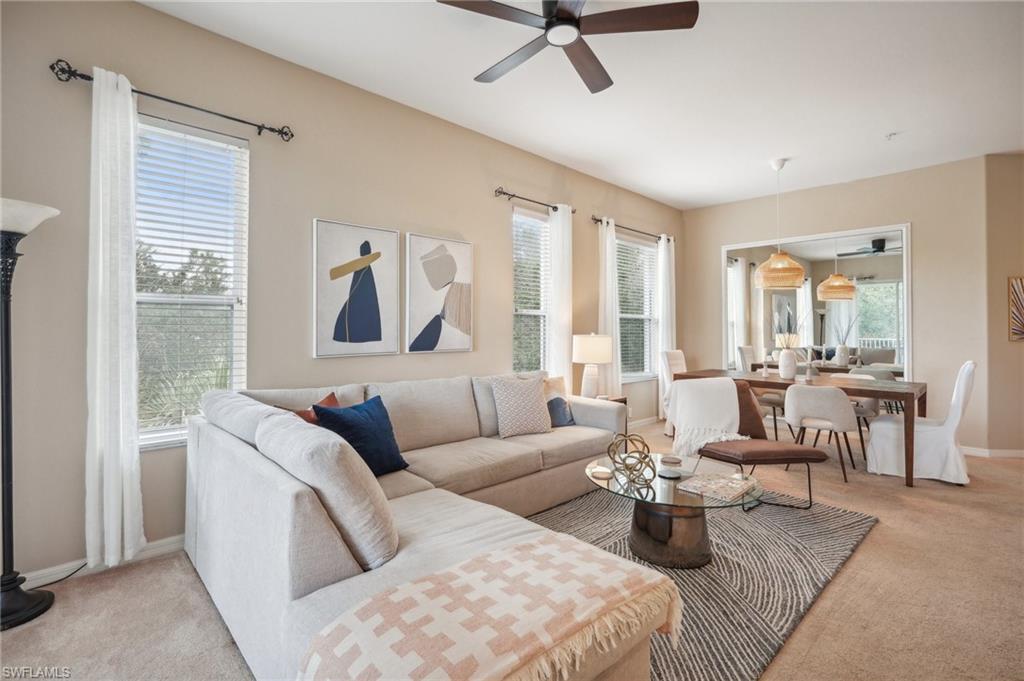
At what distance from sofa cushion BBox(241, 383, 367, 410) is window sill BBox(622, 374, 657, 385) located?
140 inches

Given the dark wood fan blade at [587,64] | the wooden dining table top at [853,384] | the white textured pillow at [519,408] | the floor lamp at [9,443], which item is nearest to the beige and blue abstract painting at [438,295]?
the white textured pillow at [519,408]

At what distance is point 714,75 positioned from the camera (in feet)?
10.3

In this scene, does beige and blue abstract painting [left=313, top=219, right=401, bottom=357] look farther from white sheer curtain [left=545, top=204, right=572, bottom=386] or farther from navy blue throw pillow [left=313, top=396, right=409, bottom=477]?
white sheer curtain [left=545, top=204, right=572, bottom=386]

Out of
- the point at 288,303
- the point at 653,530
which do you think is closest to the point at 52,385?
the point at 288,303

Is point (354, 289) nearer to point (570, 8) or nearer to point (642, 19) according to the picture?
point (570, 8)

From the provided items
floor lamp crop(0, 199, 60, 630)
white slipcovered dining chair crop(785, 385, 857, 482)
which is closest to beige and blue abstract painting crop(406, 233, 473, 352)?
floor lamp crop(0, 199, 60, 630)

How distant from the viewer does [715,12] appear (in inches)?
99.2

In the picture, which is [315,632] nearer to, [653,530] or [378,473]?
[378,473]

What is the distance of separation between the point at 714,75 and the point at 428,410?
9.75 ft

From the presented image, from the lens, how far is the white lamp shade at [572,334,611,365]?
450cm

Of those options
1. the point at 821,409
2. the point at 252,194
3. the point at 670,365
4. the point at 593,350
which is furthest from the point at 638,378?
the point at 252,194

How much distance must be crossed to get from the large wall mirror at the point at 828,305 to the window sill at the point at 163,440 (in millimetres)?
6060

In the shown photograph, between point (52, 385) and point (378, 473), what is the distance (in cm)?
161

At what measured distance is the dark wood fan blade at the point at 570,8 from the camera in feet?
6.75
